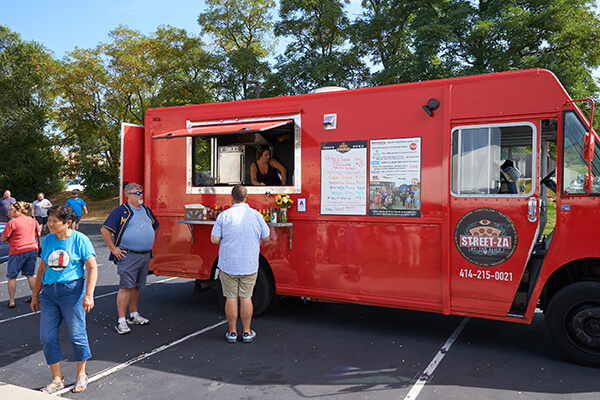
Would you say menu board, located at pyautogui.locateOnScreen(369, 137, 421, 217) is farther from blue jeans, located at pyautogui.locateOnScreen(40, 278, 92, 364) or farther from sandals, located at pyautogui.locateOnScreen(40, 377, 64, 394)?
sandals, located at pyautogui.locateOnScreen(40, 377, 64, 394)

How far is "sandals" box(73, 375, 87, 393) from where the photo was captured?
406cm

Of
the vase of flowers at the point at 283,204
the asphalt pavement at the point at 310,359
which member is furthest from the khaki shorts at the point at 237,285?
the vase of flowers at the point at 283,204

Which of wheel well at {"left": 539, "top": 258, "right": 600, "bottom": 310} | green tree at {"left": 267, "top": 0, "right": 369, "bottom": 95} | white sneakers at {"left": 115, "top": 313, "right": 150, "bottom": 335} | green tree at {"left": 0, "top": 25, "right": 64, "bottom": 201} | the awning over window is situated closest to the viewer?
wheel well at {"left": 539, "top": 258, "right": 600, "bottom": 310}

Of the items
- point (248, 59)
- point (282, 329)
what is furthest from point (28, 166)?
point (282, 329)

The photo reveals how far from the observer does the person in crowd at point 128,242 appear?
573 centimetres

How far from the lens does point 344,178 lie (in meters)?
5.63

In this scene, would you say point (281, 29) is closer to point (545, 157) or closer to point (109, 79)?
point (109, 79)

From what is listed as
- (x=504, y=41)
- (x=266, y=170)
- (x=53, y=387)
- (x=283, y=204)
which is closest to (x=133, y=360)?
(x=53, y=387)

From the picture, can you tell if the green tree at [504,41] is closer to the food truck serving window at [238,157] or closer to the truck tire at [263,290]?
the food truck serving window at [238,157]

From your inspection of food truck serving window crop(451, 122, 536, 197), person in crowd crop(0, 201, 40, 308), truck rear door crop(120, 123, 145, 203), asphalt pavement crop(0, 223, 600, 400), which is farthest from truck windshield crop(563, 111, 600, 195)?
person in crowd crop(0, 201, 40, 308)

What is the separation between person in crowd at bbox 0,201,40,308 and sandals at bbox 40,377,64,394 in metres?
3.60

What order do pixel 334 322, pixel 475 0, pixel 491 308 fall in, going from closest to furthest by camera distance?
1. pixel 491 308
2. pixel 334 322
3. pixel 475 0

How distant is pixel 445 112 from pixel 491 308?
2161 mm

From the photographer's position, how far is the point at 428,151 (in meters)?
5.16
